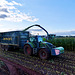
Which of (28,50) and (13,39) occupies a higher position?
(13,39)

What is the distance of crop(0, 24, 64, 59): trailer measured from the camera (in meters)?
6.91

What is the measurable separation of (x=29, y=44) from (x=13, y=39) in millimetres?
2915

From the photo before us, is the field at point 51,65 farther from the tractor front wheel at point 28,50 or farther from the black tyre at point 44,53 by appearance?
the tractor front wheel at point 28,50

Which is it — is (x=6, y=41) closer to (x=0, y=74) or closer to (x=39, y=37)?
(x=39, y=37)

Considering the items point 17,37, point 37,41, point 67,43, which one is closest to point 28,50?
point 37,41

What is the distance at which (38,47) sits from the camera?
7656 millimetres

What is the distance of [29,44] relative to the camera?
8.02 m

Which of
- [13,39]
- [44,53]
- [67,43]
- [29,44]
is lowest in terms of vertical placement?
[44,53]

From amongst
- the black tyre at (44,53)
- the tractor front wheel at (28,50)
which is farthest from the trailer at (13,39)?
the black tyre at (44,53)

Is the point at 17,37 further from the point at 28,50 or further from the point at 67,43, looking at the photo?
the point at 67,43

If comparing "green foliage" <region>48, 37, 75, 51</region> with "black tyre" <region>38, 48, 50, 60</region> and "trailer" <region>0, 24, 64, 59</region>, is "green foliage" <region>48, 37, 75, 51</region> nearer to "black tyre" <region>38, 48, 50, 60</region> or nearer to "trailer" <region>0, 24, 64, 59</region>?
"trailer" <region>0, 24, 64, 59</region>

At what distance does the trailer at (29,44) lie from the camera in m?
6.91

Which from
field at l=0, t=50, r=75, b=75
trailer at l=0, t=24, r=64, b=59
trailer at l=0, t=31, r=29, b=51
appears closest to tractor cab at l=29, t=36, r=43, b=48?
trailer at l=0, t=24, r=64, b=59

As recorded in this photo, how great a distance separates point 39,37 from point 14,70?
4192mm
